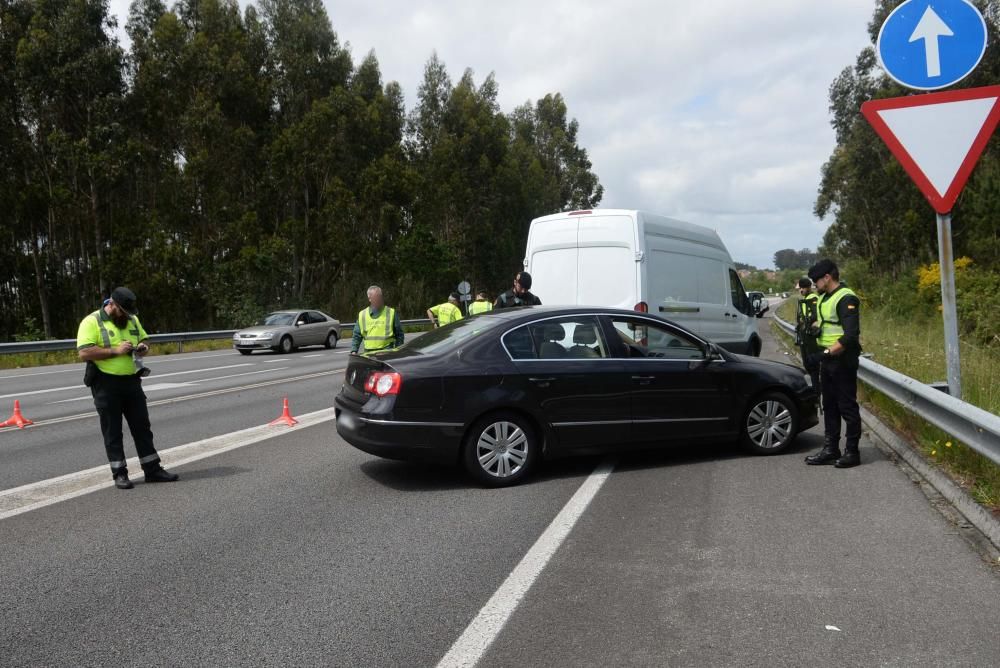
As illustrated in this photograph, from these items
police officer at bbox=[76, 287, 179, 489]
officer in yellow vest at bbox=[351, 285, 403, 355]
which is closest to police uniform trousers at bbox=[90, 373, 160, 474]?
police officer at bbox=[76, 287, 179, 489]

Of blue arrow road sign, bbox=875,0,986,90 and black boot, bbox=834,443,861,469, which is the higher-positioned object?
blue arrow road sign, bbox=875,0,986,90

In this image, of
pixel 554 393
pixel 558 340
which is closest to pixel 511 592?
pixel 554 393

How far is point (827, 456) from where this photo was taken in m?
7.34

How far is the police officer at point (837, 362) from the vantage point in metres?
7.19

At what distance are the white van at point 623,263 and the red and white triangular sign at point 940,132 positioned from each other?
14.7 feet

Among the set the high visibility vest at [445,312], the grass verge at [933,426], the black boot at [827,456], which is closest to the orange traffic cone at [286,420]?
the high visibility vest at [445,312]

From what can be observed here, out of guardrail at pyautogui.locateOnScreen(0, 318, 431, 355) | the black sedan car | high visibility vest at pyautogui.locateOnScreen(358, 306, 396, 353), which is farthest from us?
guardrail at pyautogui.locateOnScreen(0, 318, 431, 355)

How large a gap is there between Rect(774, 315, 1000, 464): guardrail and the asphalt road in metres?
0.56

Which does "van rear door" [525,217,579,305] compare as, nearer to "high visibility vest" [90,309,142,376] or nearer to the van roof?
the van roof

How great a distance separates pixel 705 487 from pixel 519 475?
4.83 feet

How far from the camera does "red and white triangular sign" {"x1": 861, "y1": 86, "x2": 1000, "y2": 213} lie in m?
6.27

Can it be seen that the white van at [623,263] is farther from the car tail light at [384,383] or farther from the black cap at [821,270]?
the car tail light at [384,383]

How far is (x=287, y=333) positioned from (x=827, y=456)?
2241 centimetres

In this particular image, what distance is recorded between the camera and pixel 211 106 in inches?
1555
